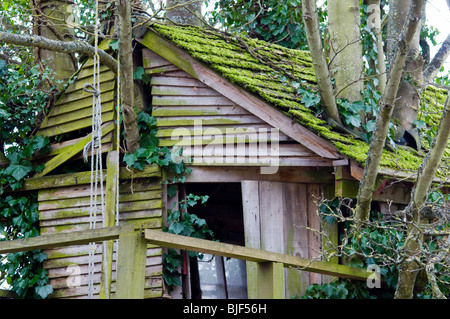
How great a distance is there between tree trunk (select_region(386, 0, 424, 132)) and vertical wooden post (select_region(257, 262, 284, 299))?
3.64 m

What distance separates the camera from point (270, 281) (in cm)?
483

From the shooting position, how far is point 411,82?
8.02 m

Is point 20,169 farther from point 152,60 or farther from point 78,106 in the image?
point 152,60

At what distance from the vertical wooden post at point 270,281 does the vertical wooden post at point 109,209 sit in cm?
216

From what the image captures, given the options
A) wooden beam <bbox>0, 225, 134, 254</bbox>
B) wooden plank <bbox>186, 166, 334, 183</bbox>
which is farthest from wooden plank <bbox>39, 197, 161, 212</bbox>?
wooden beam <bbox>0, 225, 134, 254</bbox>

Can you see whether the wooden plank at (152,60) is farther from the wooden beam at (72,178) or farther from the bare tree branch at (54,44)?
the wooden beam at (72,178)

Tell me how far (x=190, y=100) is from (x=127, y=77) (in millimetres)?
882

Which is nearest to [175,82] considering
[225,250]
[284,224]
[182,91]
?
[182,91]

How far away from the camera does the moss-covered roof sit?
6.67 meters

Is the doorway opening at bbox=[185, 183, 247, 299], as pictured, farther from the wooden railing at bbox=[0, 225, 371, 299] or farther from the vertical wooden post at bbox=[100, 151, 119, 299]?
the wooden railing at bbox=[0, 225, 371, 299]

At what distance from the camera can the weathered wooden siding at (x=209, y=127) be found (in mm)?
6841

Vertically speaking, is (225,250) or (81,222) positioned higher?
(81,222)
